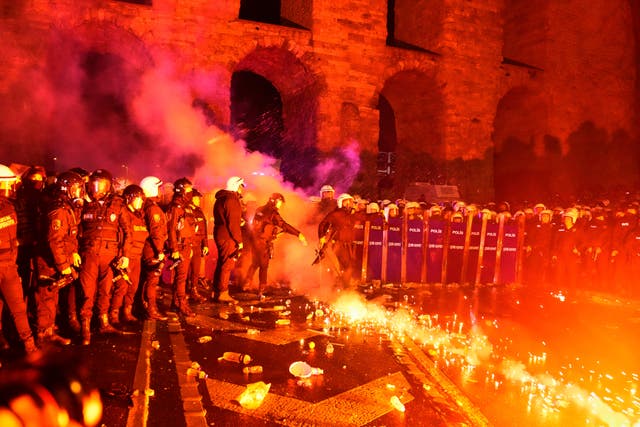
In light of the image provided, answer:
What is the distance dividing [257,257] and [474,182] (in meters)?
11.5

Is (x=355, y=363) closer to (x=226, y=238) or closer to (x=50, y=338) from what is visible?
(x=50, y=338)

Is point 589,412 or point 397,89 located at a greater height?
point 397,89

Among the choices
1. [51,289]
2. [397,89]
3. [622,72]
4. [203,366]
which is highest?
[622,72]

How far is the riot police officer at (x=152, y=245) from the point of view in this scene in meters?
7.28

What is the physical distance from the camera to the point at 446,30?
18.9 metres

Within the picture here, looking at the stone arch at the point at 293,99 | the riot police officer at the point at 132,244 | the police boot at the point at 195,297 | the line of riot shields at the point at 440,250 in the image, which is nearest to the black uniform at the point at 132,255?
the riot police officer at the point at 132,244

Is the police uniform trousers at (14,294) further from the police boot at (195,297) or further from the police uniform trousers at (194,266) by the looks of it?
the police boot at (195,297)

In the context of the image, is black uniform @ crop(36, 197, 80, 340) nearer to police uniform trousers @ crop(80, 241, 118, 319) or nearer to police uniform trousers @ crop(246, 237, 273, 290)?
police uniform trousers @ crop(80, 241, 118, 319)

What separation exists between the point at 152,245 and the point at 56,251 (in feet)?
5.80

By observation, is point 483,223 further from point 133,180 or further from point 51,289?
point 133,180

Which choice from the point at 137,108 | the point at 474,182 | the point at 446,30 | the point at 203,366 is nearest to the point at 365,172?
the point at 474,182

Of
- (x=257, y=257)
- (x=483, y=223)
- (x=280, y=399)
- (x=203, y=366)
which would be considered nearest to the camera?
(x=280, y=399)

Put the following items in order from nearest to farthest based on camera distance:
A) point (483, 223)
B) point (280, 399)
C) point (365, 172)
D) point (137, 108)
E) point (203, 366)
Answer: point (280, 399) → point (203, 366) → point (483, 223) → point (137, 108) → point (365, 172)

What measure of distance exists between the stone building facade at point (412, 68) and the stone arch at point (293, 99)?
0.07 m
